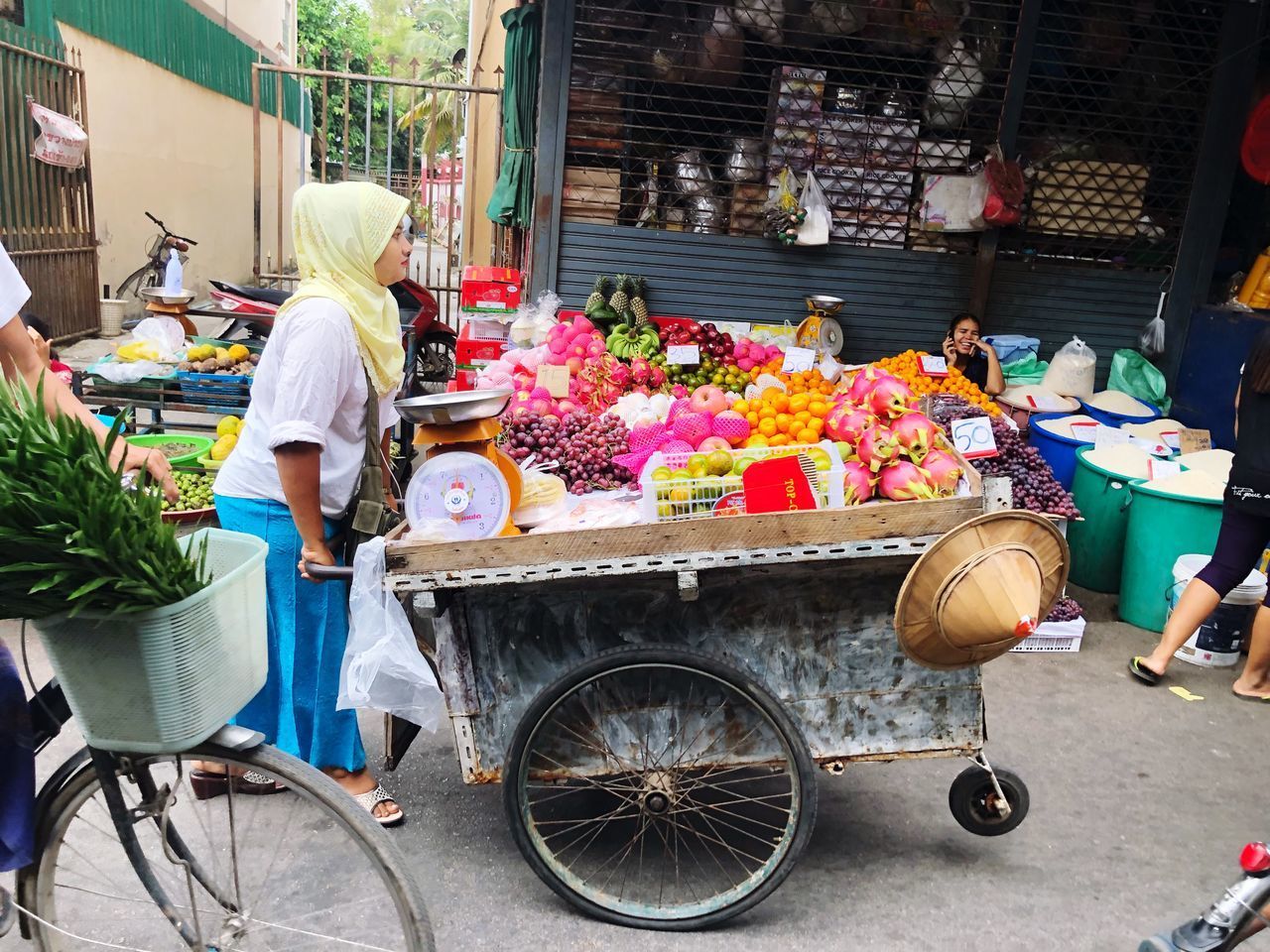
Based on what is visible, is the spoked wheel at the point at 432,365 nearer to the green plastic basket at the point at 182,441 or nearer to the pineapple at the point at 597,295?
the pineapple at the point at 597,295

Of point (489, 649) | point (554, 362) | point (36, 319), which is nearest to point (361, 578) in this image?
point (489, 649)

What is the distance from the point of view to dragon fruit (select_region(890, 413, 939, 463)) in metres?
2.91

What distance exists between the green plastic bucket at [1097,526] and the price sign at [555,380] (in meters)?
2.67

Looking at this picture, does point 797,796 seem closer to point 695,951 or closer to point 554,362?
point 695,951

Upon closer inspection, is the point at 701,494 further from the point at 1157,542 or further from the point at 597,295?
the point at 597,295

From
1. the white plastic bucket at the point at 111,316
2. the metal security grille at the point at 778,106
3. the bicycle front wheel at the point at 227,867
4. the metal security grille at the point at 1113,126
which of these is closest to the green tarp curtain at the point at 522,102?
the metal security grille at the point at 778,106

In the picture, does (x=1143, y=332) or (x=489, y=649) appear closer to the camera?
(x=489, y=649)

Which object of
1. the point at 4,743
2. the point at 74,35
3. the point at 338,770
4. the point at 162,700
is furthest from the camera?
the point at 74,35

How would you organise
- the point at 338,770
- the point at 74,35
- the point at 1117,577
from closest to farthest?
the point at 338,770, the point at 1117,577, the point at 74,35

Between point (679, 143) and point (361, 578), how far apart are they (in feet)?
15.2

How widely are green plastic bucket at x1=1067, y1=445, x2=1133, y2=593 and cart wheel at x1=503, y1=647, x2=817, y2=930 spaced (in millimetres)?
3177

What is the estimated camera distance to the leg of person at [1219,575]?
422 centimetres

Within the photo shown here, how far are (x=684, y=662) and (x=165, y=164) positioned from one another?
14.6m

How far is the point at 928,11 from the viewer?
6.14 m
